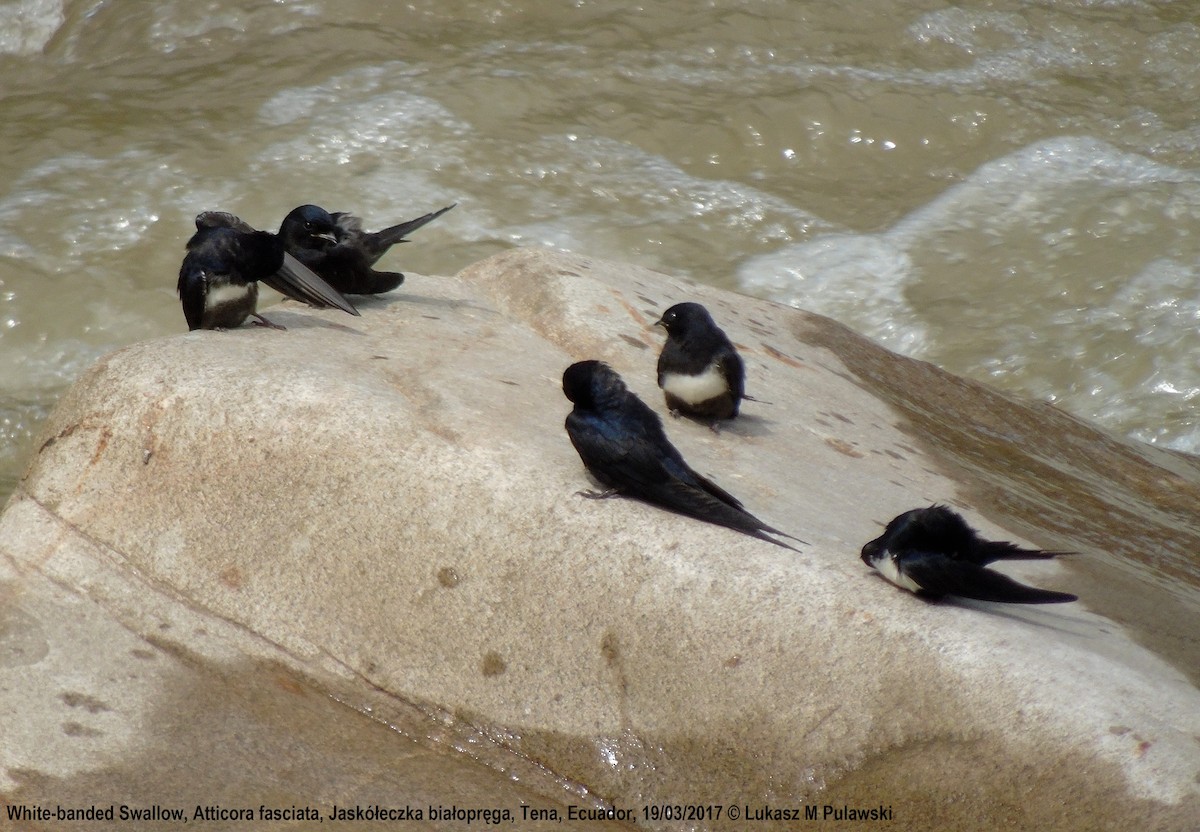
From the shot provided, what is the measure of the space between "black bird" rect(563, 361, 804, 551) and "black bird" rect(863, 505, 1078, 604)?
13.0 inches

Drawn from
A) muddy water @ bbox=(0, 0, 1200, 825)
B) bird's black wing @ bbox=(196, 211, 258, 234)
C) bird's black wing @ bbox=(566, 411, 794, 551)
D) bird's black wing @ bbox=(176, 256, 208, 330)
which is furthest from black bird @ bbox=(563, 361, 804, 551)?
muddy water @ bbox=(0, 0, 1200, 825)

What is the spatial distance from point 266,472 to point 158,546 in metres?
0.44

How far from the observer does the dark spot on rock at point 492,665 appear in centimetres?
407

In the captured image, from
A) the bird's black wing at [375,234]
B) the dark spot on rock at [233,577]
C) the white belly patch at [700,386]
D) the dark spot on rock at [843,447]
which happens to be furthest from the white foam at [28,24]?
the dark spot on rock at [843,447]

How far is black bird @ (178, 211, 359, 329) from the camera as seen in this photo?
539 cm

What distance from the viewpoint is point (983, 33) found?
14305mm

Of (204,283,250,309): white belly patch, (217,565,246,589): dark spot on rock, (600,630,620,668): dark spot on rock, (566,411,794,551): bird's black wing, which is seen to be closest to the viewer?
(600,630,620,668): dark spot on rock

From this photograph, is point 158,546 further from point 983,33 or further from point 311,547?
point 983,33

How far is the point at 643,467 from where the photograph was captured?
4.24 metres

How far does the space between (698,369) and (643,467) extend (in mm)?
989

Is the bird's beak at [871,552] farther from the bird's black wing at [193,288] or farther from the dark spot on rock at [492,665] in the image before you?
the bird's black wing at [193,288]

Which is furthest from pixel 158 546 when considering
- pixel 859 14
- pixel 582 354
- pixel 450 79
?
pixel 859 14

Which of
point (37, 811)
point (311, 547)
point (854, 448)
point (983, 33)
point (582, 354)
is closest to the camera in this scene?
point (37, 811)

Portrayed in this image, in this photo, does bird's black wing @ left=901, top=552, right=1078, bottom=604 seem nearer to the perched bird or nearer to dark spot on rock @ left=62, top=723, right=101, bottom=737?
the perched bird
